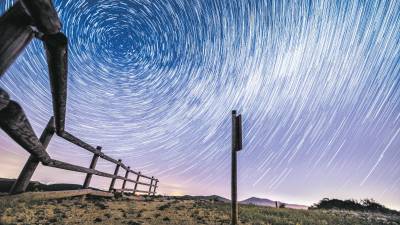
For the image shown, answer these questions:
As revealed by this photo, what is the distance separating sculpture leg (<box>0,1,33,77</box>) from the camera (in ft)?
4.01

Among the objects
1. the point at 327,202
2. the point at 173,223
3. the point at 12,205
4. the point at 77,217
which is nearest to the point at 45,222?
the point at 77,217

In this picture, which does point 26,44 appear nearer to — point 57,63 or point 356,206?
point 57,63

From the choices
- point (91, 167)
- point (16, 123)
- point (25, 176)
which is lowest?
point (16, 123)

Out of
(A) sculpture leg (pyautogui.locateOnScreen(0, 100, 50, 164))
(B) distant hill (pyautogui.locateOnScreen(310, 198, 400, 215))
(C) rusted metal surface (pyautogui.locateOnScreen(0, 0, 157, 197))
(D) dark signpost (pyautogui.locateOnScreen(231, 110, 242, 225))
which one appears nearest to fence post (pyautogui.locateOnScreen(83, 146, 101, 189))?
(D) dark signpost (pyautogui.locateOnScreen(231, 110, 242, 225))

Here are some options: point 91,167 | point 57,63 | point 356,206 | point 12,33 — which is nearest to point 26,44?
point 12,33

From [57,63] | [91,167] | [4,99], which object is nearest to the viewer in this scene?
[4,99]

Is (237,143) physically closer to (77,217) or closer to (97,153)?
(97,153)

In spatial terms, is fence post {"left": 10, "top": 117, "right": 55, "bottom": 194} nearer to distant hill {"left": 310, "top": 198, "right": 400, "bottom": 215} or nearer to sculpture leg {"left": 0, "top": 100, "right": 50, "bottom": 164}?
sculpture leg {"left": 0, "top": 100, "right": 50, "bottom": 164}

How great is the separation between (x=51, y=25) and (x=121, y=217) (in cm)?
620

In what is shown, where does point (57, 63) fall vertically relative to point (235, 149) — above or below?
below

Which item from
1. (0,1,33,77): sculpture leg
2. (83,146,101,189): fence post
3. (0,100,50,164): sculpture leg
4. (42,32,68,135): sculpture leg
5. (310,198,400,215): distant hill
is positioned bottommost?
(0,100,50,164): sculpture leg

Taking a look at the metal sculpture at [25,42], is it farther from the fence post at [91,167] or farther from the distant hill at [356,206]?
the distant hill at [356,206]

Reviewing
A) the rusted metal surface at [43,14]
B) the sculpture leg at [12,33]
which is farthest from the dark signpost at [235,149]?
the sculpture leg at [12,33]

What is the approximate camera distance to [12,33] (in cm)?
127
